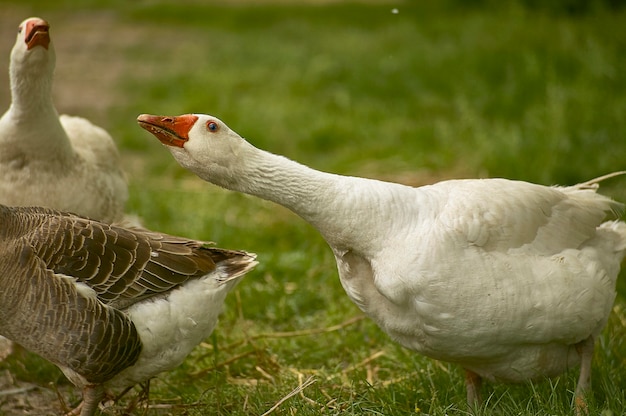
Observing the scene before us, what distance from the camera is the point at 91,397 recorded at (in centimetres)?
377

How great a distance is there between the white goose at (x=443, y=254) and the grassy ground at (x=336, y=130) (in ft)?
1.13

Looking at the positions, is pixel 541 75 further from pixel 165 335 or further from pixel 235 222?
pixel 165 335

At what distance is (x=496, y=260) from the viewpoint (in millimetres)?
3469

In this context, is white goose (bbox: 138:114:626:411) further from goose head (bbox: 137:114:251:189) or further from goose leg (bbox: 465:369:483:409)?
goose leg (bbox: 465:369:483:409)

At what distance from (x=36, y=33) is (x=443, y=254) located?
8.86 feet

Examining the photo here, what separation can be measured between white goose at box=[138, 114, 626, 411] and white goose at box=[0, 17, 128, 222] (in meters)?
1.53

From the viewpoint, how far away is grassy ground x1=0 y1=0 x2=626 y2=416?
14.1 feet

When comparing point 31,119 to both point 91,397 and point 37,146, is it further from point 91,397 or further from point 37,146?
point 91,397

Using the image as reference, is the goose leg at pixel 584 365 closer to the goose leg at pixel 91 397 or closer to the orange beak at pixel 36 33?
the goose leg at pixel 91 397

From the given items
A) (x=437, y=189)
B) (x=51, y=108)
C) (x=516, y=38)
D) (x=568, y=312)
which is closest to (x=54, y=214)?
(x=51, y=108)

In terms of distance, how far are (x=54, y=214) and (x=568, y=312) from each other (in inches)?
94.0

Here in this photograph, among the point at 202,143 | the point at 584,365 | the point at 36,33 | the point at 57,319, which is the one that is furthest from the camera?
the point at 36,33

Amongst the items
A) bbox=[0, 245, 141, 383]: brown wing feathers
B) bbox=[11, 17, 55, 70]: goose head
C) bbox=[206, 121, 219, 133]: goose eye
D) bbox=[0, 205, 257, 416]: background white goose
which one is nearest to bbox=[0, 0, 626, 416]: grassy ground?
bbox=[0, 205, 257, 416]: background white goose

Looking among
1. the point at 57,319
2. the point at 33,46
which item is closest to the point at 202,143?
the point at 57,319
